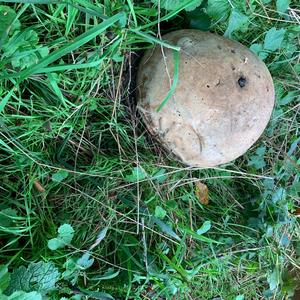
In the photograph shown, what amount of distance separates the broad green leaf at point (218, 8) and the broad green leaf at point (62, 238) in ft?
2.68

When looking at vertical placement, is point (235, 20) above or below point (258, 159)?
above

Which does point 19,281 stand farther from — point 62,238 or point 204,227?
point 204,227

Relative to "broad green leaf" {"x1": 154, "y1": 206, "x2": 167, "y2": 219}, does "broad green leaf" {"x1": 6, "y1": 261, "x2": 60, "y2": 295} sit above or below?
above

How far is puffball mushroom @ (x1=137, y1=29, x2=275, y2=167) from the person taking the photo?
137cm

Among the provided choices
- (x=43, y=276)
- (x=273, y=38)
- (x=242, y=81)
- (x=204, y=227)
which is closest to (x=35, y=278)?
(x=43, y=276)

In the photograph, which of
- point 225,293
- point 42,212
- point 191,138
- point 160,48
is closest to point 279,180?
point 225,293

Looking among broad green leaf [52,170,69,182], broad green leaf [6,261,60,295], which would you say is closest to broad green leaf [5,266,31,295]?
broad green leaf [6,261,60,295]

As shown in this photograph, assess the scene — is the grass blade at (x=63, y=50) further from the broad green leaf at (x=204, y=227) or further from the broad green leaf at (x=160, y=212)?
A: the broad green leaf at (x=204, y=227)

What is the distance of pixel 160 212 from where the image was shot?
157cm

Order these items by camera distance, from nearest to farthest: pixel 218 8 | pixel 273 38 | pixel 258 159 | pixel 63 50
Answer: pixel 63 50 → pixel 218 8 → pixel 273 38 → pixel 258 159

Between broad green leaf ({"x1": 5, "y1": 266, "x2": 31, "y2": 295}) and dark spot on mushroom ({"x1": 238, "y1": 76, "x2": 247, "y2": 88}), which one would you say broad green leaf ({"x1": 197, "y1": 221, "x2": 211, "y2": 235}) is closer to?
dark spot on mushroom ({"x1": 238, "y1": 76, "x2": 247, "y2": 88})

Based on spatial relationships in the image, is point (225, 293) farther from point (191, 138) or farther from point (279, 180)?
point (191, 138)

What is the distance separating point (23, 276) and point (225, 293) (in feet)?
2.65

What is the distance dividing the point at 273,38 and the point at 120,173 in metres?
0.73
